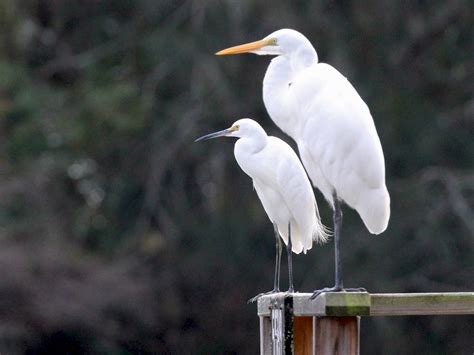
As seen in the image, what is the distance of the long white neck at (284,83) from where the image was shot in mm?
4117

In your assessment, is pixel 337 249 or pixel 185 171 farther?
pixel 185 171

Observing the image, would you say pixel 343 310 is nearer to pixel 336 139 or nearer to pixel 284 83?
pixel 336 139

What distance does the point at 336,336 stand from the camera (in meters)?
3.09

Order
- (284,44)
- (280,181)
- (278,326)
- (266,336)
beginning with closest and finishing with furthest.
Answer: (278,326)
(266,336)
(284,44)
(280,181)

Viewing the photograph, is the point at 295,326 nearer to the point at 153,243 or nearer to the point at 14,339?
the point at 14,339

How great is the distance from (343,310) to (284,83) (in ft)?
4.24

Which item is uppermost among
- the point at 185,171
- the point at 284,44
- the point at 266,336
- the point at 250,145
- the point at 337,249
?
the point at 185,171

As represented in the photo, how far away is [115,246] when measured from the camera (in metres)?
12.3

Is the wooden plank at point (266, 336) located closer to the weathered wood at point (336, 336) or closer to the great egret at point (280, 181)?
the weathered wood at point (336, 336)

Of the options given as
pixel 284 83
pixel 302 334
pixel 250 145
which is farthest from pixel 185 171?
pixel 302 334

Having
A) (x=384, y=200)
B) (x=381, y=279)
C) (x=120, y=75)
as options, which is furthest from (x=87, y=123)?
(x=384, y=200)

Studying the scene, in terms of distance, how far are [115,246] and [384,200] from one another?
859cm

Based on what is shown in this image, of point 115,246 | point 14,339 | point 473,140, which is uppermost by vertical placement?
point 473,140

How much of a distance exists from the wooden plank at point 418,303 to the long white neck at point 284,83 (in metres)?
1.06
